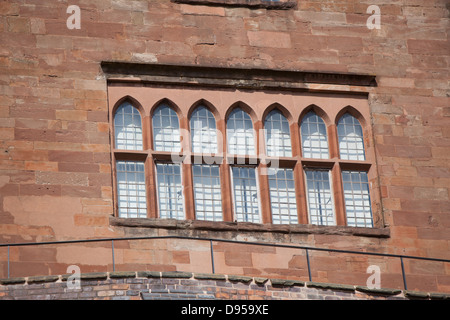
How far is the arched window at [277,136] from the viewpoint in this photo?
102 feet

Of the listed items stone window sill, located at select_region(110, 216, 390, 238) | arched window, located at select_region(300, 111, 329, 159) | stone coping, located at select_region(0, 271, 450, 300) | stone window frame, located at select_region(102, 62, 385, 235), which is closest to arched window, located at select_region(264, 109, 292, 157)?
stone window frame, located at select_region(102, 62, 385, 235)

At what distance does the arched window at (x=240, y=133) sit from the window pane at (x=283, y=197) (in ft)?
2.26

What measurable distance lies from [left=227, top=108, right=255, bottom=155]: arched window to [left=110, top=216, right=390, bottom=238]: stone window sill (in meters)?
1.63

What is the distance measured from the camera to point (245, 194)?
3073 cm

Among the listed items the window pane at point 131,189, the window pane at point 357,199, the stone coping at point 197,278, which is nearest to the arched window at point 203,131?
the window pane at point 131,189

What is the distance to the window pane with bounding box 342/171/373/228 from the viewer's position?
30938mm

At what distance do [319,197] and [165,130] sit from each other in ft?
10.2

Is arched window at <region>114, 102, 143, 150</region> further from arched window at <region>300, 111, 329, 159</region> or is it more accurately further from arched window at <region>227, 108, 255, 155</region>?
arched window at <region>300, 111, 329, 159</region>

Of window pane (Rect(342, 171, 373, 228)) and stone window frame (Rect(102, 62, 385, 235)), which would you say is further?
window pane (Rect(342, 171, 373, 228))

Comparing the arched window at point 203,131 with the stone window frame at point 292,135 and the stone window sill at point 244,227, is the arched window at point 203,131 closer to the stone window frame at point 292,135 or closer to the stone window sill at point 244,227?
the stone window frame at point 292,135

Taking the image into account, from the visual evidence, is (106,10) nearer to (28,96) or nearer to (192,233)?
(28,96)

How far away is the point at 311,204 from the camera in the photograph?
101ft

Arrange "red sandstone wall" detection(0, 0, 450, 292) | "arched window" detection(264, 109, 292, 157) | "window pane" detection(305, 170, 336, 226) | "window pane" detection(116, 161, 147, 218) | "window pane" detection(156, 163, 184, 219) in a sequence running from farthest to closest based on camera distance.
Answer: "arched window" detection(264, 109, 292, 157), "window pane" detection(305, 170, 336, 226), "window pane" detection(156, 163, 184, 219), "window pane" detection(116, 161, 147, 218), "red sandstone wall" detection(0, 0, 450, 292)
